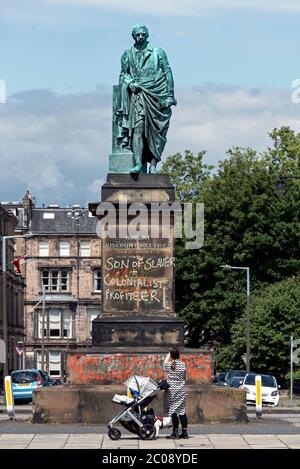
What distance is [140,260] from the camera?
1232 inches

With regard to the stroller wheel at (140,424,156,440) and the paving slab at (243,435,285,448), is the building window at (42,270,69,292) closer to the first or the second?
the paving slab at (243,435,285,448)

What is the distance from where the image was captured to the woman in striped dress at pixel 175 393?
2681 centimetres

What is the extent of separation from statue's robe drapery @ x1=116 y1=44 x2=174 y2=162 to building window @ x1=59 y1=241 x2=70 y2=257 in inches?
4552

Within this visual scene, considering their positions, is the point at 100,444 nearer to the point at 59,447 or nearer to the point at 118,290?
the point at 59,447

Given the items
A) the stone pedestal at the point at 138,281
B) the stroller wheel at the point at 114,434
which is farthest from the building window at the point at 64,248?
the stroller wheel at the point at 114,434

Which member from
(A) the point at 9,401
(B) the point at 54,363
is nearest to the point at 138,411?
(A) the point at 9,401

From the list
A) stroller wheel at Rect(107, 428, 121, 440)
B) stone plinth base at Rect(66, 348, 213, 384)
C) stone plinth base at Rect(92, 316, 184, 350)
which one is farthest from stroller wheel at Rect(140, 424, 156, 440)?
stone plinth base at Rect(92, 316, 184, 350)

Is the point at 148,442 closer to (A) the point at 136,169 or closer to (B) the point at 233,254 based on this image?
(A) the point at 136,169

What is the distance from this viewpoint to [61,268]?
148 meters

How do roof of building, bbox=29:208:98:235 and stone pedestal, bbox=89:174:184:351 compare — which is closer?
stone pedestal, bbox=89:174:184:351

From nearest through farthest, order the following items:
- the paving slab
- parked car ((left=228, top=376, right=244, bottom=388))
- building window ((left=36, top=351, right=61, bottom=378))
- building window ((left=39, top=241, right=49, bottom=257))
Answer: the paving slab → parked car ((left=228, top=376, right=244, bottom=388)) → building window ((left=36, top=351, right=61, bottom=378)) → building window ((left=39, top=241, right=49, bottom=257))

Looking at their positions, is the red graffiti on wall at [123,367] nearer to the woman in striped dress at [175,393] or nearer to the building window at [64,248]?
the woman in striped dress at [175,393]

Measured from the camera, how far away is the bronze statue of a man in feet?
106

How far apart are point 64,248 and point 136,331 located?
11731 centimetres
